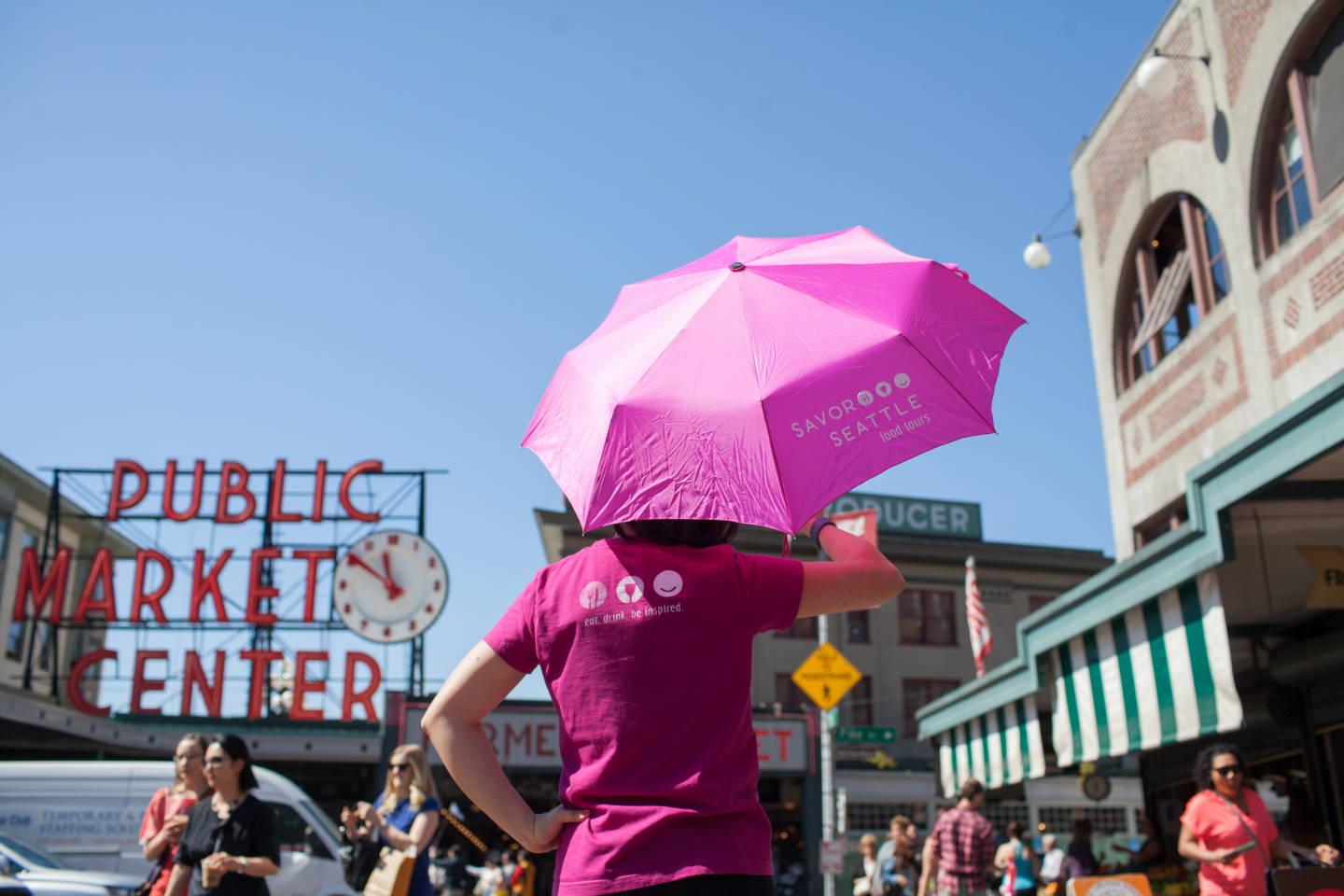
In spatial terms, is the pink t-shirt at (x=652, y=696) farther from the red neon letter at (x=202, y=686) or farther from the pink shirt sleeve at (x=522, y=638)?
the red neon letter at (x=202, y=686)

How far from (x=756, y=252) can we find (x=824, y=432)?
80 cm

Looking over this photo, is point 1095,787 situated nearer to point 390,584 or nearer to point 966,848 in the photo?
point 966,848

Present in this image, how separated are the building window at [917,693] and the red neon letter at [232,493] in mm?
23335

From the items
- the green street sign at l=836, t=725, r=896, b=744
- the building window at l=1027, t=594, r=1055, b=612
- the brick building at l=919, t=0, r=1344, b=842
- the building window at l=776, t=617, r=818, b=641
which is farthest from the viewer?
the building window at l=1027, t=594, r=1055, b=612

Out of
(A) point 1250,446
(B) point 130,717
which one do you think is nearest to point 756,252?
(A) point 1250,446

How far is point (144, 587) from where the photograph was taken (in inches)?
1299

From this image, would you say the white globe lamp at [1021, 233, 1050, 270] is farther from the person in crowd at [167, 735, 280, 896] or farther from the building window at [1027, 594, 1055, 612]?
the building window at [1027, 594, 1055, 612]

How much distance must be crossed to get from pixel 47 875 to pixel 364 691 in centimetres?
2166

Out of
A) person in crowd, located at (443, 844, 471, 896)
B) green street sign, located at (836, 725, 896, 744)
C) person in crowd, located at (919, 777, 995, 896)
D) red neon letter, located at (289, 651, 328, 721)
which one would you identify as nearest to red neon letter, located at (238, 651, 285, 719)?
red neon letter, located at (289, 651, 328, 721)

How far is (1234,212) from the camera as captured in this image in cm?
1358

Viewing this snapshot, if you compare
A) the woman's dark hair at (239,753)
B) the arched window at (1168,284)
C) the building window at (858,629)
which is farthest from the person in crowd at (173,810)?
the building window at (858,629)

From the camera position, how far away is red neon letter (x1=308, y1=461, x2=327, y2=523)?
34406 millimetres

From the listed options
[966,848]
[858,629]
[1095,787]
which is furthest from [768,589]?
[858,629]

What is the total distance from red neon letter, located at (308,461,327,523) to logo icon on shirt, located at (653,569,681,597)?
33.7 metres
